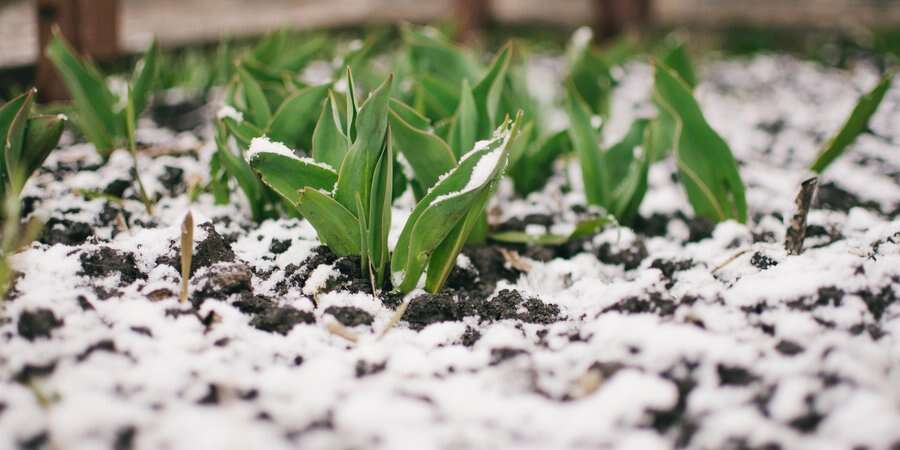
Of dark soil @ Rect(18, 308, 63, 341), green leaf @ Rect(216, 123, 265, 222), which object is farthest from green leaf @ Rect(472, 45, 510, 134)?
dark soil @ Rect(18, 308, 63, 341)

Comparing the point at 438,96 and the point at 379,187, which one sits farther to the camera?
the point at 438,96

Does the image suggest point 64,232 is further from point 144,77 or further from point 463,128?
point 463,128

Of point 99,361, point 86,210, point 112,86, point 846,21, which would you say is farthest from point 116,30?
point 846,21

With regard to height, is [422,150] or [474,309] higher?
[422,150]

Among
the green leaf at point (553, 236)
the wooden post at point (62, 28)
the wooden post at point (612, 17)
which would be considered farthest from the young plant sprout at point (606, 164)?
the wooden post at point (612, 17)

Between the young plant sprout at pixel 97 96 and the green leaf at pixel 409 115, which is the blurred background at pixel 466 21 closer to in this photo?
the young plant sprout at pixel 97 96

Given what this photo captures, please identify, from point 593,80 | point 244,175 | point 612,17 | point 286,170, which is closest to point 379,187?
point 286,170

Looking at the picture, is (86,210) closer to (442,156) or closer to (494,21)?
(442,156)
